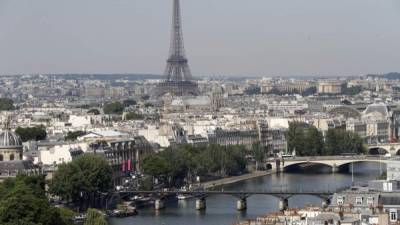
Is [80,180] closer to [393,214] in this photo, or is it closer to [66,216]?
[66,216]

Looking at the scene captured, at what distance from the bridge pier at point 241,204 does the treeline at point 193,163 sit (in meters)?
5.63

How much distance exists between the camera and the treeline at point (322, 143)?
193 feet

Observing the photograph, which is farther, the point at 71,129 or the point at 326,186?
the point at 71,129

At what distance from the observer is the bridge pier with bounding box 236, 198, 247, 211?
37619 millimetres

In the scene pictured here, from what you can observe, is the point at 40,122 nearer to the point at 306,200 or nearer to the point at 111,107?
the point at 111,107

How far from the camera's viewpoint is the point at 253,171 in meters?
53.0

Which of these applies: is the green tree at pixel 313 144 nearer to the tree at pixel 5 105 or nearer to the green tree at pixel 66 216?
the green tree at pixel 66 216

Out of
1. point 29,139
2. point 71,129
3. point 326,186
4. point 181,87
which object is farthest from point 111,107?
point 326,186

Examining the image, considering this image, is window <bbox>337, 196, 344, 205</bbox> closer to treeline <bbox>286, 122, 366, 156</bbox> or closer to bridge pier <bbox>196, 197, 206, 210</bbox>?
bridge pier <bbox>196, 197, 206, 210</bbox>

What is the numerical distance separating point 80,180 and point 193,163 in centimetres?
1007

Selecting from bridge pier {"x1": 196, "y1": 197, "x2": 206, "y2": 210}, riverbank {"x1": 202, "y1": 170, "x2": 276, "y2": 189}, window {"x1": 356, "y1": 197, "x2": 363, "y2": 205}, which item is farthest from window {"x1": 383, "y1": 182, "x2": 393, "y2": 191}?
riverbank {"x1": 202, "y1": 170, "x2": 276, "y2": 189}

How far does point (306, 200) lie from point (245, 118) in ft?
100

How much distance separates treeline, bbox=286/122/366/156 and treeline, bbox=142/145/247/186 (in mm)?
4878

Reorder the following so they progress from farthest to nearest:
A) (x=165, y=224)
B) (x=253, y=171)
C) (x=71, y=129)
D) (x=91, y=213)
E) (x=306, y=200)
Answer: (x=71, y=129) → (x=253, y=171) → (x=306, y=200) → (x=165, y=224) → (x=91, y=213)
